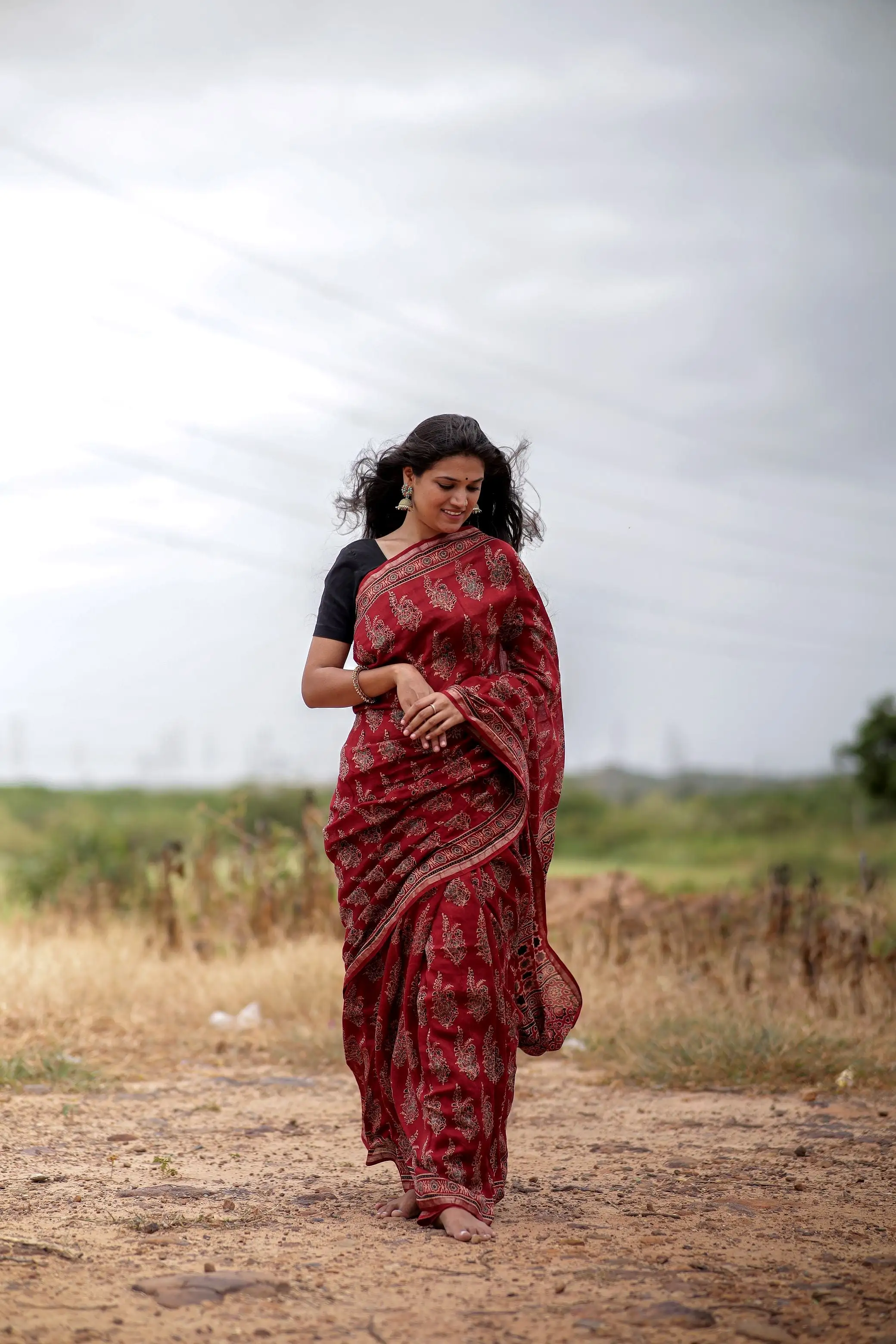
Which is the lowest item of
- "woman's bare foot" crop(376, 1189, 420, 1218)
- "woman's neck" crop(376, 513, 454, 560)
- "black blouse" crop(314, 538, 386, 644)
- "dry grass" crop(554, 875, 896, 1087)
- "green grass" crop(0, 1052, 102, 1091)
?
"green grass" crop(0, 1052, 102, 1091)

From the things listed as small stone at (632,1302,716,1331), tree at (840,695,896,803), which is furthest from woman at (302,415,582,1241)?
tree at (840,695,896,803)

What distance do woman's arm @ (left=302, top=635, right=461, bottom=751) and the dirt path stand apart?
1383 mm

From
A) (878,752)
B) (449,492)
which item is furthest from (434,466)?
(878,752)

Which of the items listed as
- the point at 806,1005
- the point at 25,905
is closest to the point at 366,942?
the point at 806,1005

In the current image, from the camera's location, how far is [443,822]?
12.3ft

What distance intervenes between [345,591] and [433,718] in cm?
57

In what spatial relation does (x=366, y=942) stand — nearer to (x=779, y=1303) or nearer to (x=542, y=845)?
(x=542, y=845)

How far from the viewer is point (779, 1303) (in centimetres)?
295

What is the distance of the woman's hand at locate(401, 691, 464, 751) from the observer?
3684 mm

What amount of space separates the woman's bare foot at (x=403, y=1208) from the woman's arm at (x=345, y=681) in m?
1.27

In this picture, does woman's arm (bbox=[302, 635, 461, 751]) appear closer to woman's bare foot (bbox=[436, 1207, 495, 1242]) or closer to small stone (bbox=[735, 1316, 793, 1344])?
woman's bare foot (bbox=[436, 1207, 495, 1242])

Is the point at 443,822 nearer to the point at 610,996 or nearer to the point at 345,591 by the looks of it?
the point at 345,591

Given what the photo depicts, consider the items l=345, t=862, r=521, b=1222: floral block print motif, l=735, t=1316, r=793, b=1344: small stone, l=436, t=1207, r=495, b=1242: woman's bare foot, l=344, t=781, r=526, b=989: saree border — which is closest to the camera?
l=735, t=1316, r=793, b=1344: small stone

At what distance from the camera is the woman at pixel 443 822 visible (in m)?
3.64
